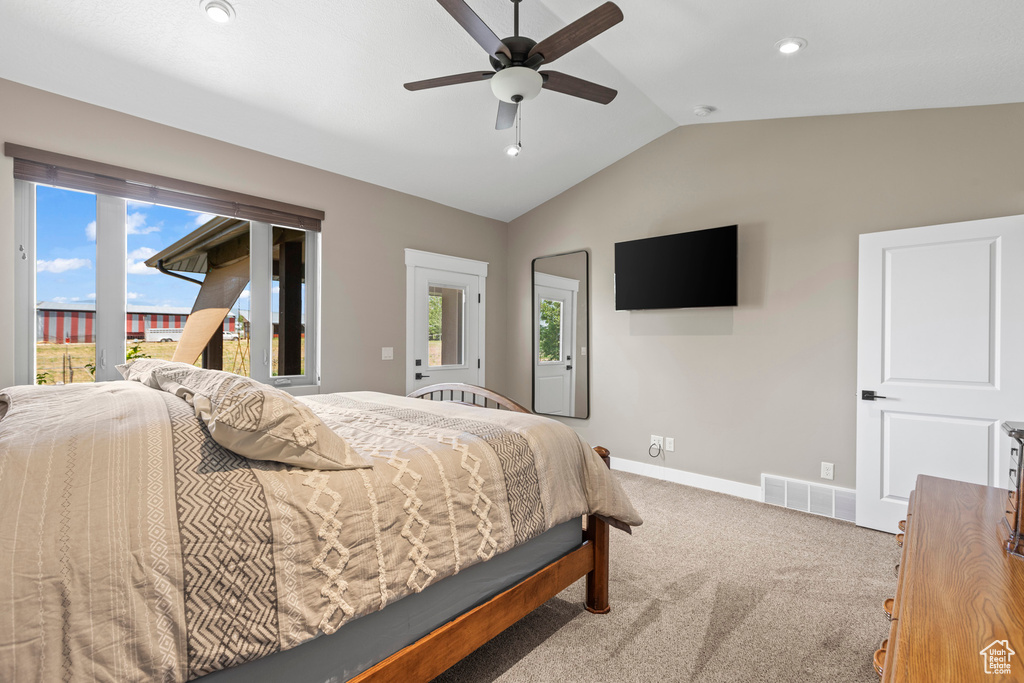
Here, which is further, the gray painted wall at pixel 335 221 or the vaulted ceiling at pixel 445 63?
the gray painted wall at pixel 335 221

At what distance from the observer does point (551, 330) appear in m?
4.83

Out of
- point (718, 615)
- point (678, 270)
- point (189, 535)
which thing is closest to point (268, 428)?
point (189, 535)

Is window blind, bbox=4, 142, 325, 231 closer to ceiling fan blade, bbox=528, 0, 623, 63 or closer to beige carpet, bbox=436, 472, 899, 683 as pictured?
ceiling fan blade, bbox=528, 0, 623, 63

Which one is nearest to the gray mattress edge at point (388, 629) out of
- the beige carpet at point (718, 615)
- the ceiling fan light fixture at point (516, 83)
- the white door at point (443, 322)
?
the beige carpet at point (718, 615)

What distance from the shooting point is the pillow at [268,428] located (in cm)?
117

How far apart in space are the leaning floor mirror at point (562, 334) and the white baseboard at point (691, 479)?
0.60 metres

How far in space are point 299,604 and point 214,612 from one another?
6.6 inches

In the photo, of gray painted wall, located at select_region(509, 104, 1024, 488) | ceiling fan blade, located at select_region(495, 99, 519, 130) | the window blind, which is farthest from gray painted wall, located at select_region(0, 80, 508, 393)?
ceiling fan blade, located at select_region(495, 99, 519, 130)

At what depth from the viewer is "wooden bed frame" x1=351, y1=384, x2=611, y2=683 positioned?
134 centimetres

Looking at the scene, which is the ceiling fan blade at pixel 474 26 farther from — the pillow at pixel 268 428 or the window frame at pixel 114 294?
the window frame at pixel 114 294

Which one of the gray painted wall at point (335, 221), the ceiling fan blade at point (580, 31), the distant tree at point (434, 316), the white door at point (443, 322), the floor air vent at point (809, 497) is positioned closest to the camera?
the ceiling fan blade at point (580, 31)

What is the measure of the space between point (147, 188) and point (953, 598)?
3.93 m

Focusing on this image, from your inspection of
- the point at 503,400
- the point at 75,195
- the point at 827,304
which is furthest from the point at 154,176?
the point at 827,304

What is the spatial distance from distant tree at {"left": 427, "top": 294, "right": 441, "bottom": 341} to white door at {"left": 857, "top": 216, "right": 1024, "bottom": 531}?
328 cm
